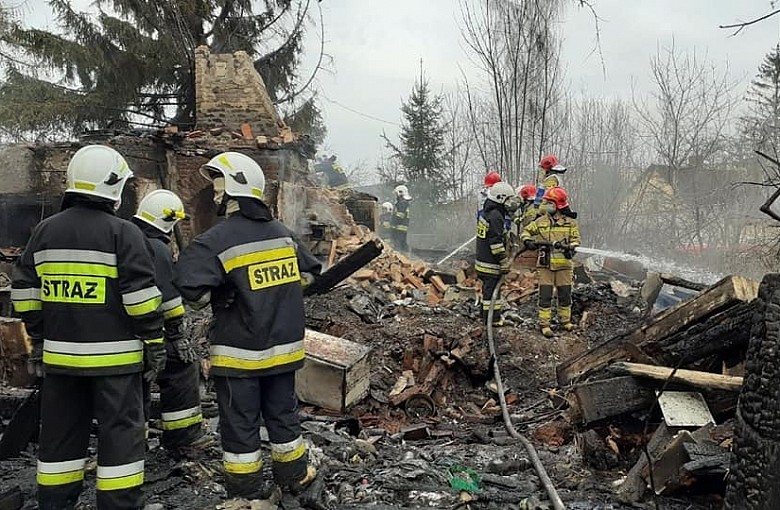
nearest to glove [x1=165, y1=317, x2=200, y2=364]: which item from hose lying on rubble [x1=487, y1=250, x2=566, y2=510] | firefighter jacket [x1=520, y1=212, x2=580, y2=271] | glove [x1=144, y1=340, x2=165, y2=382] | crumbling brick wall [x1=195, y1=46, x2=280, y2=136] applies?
glove [x1=144, y1=340, x2=165, y2=382]

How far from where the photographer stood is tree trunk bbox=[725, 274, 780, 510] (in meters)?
2.47

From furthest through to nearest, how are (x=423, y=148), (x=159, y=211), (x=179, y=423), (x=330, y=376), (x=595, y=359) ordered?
(x=423, y=148), (x=330, y=376), (x=595, y=359), (x=159, y=211), (x=179, y=423)

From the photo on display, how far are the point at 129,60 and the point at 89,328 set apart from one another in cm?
1310

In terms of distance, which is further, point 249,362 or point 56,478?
point 249,362

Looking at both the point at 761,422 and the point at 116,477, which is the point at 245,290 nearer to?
the point at 116,477

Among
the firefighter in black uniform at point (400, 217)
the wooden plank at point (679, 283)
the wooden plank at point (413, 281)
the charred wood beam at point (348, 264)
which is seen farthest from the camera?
the firefighter in black uniform at point (400, 217)

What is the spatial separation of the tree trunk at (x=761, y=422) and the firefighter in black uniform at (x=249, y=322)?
2275 millimetres

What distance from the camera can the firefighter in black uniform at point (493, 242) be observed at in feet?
26.2

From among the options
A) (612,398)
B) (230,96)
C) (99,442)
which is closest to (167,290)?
(99,442)

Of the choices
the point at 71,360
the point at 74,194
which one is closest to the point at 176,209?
the point at 74,194

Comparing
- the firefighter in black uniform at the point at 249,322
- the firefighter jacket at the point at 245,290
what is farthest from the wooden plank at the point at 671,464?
the firefighter jacket at the point at 245,290

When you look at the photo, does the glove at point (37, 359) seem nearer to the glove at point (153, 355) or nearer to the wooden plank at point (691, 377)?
the glove at point (153, 355)

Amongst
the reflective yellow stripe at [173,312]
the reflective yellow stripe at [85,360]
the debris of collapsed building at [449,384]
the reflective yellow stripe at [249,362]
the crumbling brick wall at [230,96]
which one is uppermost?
the crumbling brick wall at [230,96]

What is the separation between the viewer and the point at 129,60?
563 inches
